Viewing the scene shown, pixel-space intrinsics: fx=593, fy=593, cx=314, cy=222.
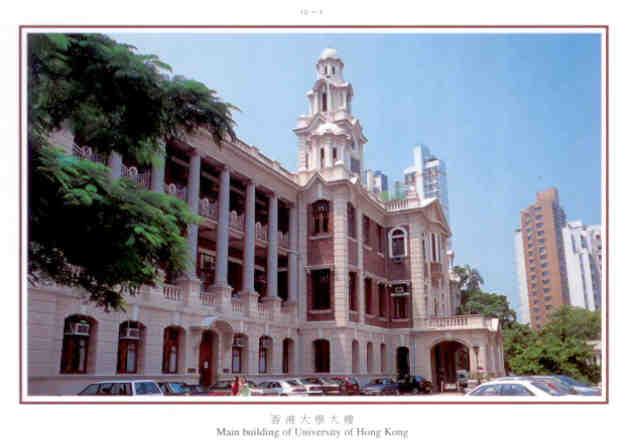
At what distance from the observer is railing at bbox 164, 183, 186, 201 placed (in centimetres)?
2345

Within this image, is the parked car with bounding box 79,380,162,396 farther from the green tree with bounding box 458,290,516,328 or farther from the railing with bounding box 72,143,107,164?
the green tree with bounding box 458,290,516,328

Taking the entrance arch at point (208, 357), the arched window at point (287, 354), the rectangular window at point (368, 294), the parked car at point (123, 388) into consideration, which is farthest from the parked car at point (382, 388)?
the parked car at point (123, 388)

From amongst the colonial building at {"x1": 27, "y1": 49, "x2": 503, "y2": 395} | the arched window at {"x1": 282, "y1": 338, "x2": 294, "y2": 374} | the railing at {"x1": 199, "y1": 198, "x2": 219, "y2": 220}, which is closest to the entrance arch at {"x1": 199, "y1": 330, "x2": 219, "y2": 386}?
the colonial building at {"x1": 27, "y1": 49, "x2": 503, "y2": 395}

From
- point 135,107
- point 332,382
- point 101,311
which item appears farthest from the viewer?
point 332,382

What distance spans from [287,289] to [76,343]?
1439 cm

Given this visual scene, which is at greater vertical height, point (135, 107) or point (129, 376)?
point (135, 107)

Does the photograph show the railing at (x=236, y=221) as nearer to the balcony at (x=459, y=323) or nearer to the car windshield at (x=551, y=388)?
the balcony at (x=459, y=323)

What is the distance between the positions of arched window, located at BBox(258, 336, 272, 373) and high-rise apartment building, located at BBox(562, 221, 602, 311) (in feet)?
49.8

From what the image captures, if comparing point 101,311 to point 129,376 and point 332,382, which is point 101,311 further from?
point 332,382
